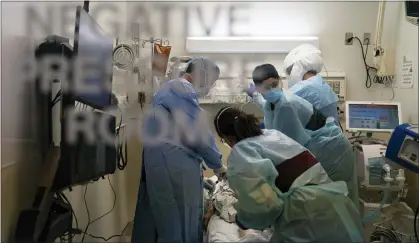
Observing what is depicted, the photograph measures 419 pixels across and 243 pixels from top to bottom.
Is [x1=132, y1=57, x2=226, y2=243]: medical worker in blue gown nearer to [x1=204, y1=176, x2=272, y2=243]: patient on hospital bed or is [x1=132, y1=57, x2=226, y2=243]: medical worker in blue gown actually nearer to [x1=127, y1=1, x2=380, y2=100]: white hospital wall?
[x1=204, y1=176, x2=272, y2=243]: patient on hospital bed

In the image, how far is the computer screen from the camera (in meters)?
2.64

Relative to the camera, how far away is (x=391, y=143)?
1696mm

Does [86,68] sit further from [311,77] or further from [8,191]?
[311,77]

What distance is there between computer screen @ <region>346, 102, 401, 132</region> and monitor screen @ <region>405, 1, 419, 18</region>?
0.96 m

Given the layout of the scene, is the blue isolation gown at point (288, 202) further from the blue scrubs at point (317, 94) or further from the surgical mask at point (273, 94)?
the blue scrubs at point (317, 94)

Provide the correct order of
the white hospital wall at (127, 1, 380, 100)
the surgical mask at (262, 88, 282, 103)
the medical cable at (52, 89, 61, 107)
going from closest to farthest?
the medical cable at (52, 89, 61, 107) → the surgical mask at (262, 88, 282, 103) → the white hospital wall at (127, 1, 380, 100)

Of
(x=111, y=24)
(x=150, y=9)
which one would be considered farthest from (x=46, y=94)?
(x=150, y=9)

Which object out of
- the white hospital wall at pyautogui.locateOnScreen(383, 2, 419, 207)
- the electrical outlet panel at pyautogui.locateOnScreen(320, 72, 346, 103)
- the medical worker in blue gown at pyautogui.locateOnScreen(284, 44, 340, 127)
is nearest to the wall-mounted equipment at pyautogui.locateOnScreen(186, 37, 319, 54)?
the medical worker in blue gown at pyautogui.locateOnScreen(284, 44, 340, 127)

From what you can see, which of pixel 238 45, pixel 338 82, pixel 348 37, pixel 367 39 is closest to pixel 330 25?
pixel 348 37

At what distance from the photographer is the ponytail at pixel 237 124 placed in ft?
5.23

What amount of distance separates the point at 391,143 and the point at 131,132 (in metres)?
1.44

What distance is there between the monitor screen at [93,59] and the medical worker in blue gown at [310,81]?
3.93ft

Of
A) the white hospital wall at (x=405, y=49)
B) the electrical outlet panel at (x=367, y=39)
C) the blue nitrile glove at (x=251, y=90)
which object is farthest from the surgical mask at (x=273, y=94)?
the electrical outlet panel at (x=367, y=39)

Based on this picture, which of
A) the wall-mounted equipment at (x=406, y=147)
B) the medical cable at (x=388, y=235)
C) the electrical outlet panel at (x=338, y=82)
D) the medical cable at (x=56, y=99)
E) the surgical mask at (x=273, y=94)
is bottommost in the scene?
the medical cable at (x=388, y=235)
